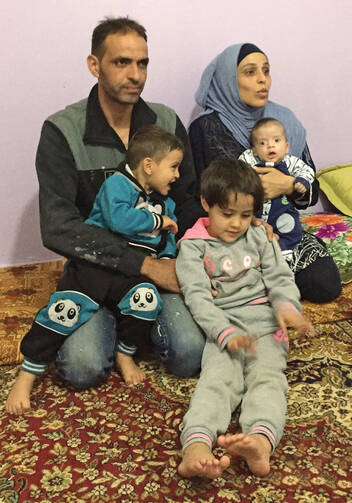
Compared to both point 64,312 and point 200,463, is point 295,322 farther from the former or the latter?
point 64,312

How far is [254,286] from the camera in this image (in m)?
1.88

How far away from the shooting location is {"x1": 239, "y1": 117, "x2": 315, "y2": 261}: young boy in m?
2.27

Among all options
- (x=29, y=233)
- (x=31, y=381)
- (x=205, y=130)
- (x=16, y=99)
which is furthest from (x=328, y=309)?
(x=16, y=99)

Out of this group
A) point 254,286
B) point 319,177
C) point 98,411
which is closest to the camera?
point 98,411

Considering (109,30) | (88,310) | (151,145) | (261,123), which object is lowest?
(88,310)

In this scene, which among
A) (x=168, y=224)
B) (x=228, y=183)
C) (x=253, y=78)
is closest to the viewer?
(x=228, y=183)

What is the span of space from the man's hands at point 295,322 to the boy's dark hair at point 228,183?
0.37 metres

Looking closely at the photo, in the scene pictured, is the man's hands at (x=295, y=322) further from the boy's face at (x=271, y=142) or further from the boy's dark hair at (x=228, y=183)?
the boy's face at (x=271, y=142)

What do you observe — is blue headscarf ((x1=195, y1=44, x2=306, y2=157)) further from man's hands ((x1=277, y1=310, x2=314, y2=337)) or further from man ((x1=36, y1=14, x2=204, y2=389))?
man's hands ((x1=277, y1=310, x2=314, y2=337))

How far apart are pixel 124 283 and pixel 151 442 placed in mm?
548

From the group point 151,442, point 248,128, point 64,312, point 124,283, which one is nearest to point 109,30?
point 248,128

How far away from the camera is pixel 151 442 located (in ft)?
5.26

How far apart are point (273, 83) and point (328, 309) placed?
1309 millimetres

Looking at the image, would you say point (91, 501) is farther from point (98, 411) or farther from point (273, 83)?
point (273, 83)
